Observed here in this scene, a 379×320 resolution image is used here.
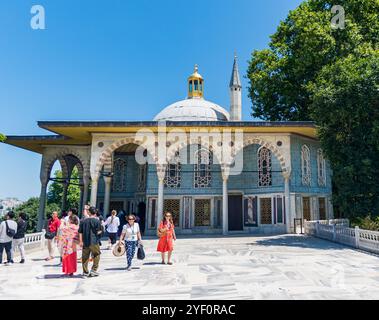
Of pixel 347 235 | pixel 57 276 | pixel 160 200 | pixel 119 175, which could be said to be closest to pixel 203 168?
pixel 160 200

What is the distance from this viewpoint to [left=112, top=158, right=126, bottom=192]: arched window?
689 inches

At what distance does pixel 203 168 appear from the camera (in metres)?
15.4

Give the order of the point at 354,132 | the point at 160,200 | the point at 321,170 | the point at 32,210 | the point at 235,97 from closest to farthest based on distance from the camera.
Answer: the point at 354,132
the point at 160,200
the point at 321,170
the point at 235,97
the point at 32,210

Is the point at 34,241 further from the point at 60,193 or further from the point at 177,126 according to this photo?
the point at 60,193

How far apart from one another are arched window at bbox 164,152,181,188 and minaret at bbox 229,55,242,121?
320 inches

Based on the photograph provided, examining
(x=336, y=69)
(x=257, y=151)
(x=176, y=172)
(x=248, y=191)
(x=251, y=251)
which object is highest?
(x=336, y=69)

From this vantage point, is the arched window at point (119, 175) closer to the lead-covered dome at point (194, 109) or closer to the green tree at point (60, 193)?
the lead-covered dome at point (194, 109)

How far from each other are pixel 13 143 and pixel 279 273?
16435mm

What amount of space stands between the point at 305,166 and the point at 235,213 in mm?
4364

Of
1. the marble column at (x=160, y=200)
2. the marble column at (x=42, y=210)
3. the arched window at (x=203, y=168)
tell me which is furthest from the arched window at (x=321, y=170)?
the marble column at (x=42, y=210)

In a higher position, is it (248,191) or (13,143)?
(13,143)
